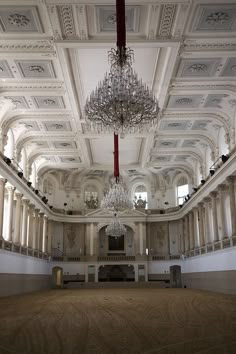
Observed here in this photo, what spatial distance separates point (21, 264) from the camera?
76.2ft

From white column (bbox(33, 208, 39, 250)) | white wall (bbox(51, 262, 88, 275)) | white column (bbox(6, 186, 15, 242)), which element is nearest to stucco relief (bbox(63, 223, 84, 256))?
white wall (bbox(51, 262, 88, 275))

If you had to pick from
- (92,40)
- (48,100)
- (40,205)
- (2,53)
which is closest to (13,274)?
(40,205)

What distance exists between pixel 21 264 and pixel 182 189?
14.8m

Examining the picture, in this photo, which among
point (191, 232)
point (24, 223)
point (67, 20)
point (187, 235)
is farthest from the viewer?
point (187, 235)

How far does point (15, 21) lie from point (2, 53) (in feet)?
6.42

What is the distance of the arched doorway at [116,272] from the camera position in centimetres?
3397

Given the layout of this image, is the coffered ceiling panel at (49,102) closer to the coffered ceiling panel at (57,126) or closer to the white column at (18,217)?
the coffered ceiling panel at (57,126)

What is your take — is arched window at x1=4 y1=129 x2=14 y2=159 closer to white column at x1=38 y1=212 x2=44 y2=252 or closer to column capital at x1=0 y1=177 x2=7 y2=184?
column capital at x1=0 y1=177 x2=7 y2=184

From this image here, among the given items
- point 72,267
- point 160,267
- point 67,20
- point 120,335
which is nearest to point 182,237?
point 160,267

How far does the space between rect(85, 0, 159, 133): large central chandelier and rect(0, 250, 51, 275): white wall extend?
1155 centimetres

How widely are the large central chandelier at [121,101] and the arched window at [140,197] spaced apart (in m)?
24.1

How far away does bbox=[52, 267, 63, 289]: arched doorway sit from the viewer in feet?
102

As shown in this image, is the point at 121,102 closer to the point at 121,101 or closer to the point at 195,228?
the point at 121,101

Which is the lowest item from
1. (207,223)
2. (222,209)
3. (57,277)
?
(57,277)
